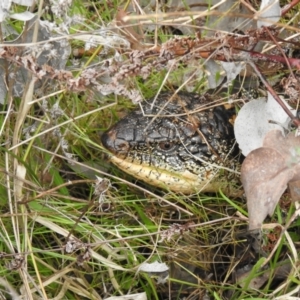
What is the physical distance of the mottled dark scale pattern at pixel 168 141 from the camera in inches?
81.7

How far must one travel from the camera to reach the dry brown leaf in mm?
1574

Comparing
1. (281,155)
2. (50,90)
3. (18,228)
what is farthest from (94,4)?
(281,155)

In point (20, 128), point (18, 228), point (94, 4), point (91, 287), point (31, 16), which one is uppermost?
point (31, 16)

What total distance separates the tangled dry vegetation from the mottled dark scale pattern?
0.08m

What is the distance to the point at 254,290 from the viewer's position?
192 cm

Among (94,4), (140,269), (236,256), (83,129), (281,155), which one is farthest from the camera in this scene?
(94,4)

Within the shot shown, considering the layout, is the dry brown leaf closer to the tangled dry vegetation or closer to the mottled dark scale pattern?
the tangled dry vegetation

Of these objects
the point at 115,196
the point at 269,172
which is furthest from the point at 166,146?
the point at 269,172

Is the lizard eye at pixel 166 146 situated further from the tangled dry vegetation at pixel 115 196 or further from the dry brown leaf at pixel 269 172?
the dry brown leaf at pixel 269 172

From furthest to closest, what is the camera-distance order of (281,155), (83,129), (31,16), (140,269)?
(83,129)
(140,269)
(31,16)
(281,155)

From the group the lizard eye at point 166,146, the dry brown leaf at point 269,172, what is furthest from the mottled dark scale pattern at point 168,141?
the dry brown leaf at point 269,172

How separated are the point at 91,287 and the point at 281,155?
74cm

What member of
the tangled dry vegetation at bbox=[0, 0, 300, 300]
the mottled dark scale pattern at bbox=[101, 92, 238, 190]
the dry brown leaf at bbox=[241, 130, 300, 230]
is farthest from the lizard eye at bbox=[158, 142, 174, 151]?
the dry brown leaf at bbox=[241, 130, 300, 230]

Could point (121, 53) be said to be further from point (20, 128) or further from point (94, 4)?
point (94, 4)
